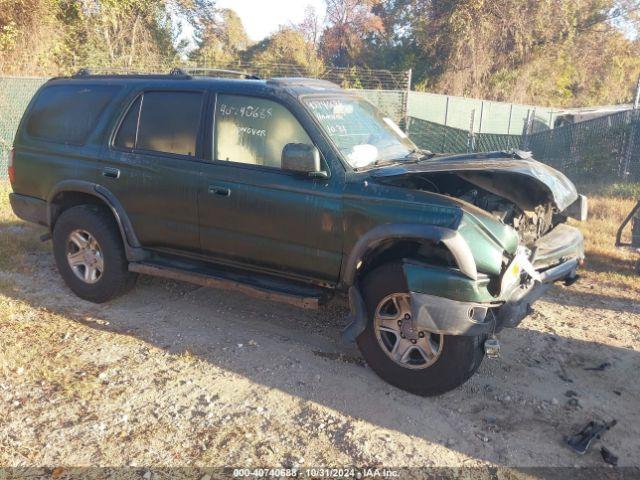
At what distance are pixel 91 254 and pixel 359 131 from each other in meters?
2.65

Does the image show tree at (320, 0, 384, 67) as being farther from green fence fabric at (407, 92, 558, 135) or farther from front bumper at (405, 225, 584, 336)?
front bumper at (405, 225, 584, 336)

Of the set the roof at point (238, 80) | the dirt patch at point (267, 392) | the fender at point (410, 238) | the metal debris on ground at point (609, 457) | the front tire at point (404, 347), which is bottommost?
the dirt patch at point (267, 392)

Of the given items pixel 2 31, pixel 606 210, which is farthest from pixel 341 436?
pixel 2 31

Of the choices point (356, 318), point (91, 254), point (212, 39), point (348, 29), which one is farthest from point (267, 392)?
point (348, 29)

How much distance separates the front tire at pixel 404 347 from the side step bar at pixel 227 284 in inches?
18.1

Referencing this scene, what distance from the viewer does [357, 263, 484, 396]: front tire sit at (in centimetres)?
363

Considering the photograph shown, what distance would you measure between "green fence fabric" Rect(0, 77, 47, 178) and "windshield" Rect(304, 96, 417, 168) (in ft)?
27.7

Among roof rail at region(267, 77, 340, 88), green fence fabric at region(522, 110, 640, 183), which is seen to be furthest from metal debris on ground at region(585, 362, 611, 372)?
green fence fabric at region(522, 110, 640, 183)

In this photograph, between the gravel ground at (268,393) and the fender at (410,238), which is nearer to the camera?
the gravel ground at (268,393)

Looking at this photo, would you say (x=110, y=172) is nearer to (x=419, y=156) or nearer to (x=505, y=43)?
(x=419, y=156)

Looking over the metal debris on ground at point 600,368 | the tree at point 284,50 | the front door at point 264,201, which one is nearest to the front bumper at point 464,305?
the front door at point 264,201

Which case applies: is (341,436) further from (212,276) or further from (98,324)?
(98,324)

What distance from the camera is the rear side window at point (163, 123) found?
460 centimetres

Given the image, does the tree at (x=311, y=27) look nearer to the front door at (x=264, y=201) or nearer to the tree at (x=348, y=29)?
the tree at (x=348, y=29)
